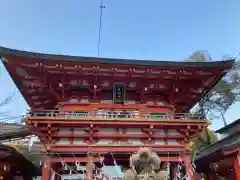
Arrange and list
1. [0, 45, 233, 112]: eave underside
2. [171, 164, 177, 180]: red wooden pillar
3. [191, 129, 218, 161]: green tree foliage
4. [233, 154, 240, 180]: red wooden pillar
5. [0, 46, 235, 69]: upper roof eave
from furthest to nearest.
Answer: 1. [191, 129, 218, 161]: green tree foliage
2. [171, 164, 177, 180]: red wooden pillar
3. [233, 154, 240, 180]: red wooden pillar
4. [0, 45, 233, 112]: eave underside
5. [0, 46, 235, 69]: upper roof eave

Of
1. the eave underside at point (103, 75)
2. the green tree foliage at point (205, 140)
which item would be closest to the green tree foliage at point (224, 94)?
the green tree foliage at point (205, 140)

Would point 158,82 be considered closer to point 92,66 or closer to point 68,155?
point 92,66

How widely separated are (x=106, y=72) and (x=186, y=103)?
5396mm

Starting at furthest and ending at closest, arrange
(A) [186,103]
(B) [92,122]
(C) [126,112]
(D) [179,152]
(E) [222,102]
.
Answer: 1. (E) [222,102]
2. (A) [186,103]
3. (C) [126,112]
4. (D) [179,152]
5. (B) [92,122]

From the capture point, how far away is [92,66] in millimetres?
9945

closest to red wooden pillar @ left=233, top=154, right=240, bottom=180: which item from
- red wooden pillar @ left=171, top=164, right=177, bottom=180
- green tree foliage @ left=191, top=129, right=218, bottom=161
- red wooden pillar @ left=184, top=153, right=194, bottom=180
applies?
red wooden pillar @ left=184, top=153, right=194, bottom=180

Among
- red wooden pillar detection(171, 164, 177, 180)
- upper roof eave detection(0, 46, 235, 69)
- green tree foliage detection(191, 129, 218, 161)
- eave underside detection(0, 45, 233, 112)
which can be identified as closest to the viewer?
upper roof eave detection(0, 46, 235, 69)

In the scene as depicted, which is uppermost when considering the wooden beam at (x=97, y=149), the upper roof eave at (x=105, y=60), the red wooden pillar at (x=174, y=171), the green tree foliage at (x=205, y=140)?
the upper roof eave at (x=105, y=60)

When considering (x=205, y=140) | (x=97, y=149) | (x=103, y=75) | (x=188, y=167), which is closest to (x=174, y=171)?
(x=188, y=167)

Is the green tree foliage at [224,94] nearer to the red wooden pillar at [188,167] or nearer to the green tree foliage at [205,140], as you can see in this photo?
the green tree foliage at [205,140]

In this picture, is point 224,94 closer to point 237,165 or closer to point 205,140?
point 205,140

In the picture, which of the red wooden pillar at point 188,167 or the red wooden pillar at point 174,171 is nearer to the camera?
the red wooden pillar at point 188,167

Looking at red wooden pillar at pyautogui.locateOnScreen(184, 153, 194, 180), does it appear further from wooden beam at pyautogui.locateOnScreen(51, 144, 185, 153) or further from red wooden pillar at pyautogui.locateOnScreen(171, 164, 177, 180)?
red wooden pillar at pyautogui.locateOnScreen(171, 164, 177, 180)

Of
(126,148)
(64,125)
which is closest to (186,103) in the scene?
(126,148)
